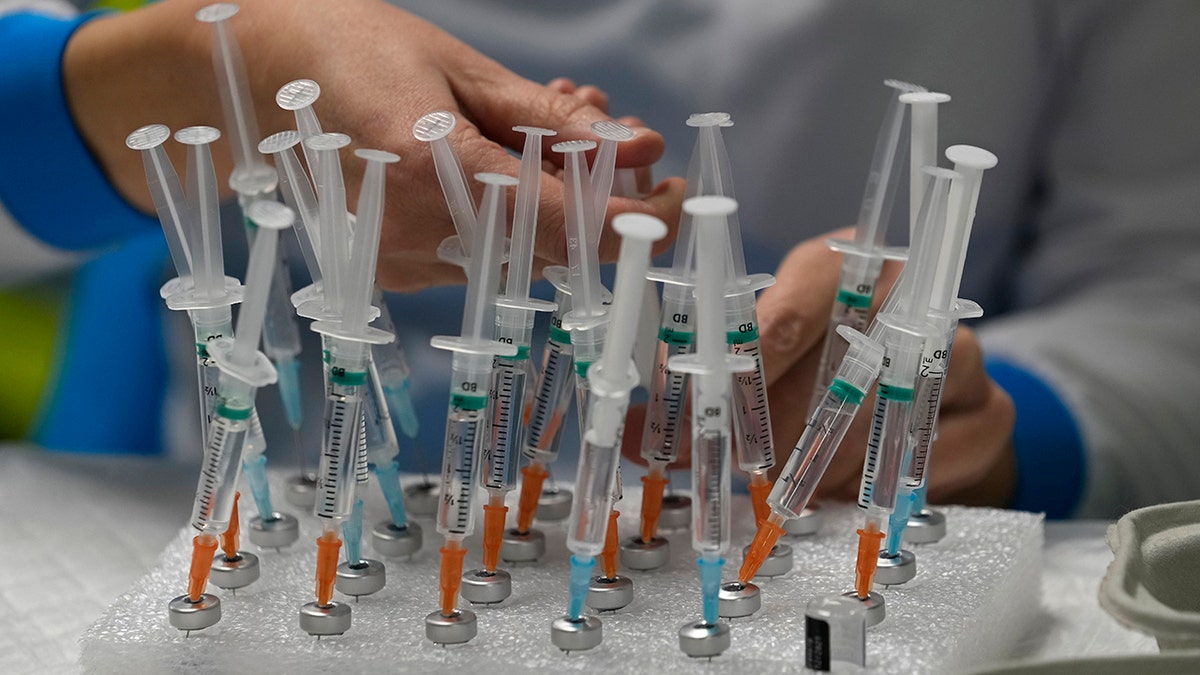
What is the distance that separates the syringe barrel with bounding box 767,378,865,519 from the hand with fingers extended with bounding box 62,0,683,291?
0.46 ft

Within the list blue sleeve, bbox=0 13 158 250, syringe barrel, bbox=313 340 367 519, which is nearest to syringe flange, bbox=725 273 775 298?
syringe barrel, bbox=313 340 367 519

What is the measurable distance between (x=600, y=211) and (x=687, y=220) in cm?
5

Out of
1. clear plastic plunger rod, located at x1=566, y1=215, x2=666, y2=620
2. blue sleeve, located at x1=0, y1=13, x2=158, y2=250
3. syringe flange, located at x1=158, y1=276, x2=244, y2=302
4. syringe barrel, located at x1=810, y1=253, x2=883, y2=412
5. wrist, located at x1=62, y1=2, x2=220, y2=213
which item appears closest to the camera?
clear plastic plunger rod, located at x1=566, y1=215, x2=666, y2=620

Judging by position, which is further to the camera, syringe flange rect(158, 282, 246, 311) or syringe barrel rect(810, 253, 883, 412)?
syringe barrel rect(810, 253, 883, 412)

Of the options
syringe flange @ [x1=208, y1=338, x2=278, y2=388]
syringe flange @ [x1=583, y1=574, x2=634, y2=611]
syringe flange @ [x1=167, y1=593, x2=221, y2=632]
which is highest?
syringe flange @ [x1=208, y1=338, x2=278, y2=388]

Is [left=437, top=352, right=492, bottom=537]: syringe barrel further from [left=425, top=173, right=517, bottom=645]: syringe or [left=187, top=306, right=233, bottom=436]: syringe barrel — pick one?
[left=187, top=306, right=233, bottom=436]: syringe barrel

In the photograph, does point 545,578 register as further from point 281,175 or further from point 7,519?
point 7,519

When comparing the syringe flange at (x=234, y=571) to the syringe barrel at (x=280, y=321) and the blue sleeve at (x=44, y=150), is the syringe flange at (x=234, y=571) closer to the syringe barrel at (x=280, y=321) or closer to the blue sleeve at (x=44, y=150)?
the syringe barrel at (x=280, y=321)

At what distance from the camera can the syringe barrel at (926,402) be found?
2.05 ft

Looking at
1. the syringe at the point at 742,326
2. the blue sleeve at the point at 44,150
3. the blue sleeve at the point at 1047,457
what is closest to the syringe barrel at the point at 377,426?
the syringe at the point at 742,326

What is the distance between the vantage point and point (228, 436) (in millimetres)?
588

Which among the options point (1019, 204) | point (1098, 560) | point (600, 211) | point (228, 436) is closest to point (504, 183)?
point (600, 211)

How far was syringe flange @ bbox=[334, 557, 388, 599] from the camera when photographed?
0.64 m

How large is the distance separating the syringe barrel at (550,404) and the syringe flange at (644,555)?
0.08 metres
